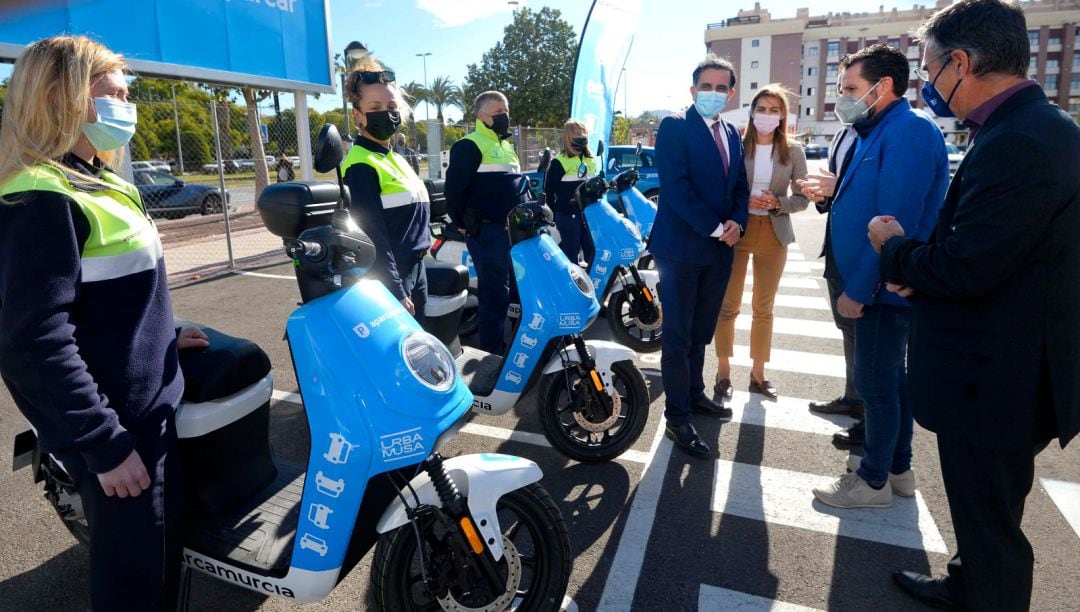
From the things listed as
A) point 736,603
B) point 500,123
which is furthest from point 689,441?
point 500,123

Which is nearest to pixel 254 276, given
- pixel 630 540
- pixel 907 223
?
pixel 630 540

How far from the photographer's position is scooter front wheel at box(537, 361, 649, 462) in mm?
3400

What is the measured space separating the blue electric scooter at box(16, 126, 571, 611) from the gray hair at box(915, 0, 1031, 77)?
1.83 metres

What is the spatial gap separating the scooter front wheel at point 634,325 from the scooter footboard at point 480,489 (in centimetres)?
341

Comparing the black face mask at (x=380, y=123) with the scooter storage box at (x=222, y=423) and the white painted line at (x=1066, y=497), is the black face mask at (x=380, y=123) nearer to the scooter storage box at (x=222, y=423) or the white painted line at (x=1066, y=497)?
the scooter storage box at (x=222, y=423)

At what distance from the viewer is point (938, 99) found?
224 centimetres

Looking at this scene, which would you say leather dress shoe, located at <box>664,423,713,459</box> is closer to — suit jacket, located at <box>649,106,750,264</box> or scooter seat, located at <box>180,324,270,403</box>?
suit jacket, located at <box>649,106,750,264</box>

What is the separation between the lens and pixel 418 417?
1988 millimetres

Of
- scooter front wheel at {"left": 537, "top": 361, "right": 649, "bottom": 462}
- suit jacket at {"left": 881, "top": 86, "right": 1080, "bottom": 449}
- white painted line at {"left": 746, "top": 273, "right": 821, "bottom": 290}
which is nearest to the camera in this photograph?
suit jacket at {"left": 881, "top": 86, "right": 1080, "bottom": 449}

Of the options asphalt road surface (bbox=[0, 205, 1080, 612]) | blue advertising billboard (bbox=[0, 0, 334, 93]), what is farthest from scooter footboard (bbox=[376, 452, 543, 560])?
blue advertising billboard (bbox=[0, 0, 334, 93])

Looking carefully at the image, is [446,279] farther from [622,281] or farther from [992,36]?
[992,36]

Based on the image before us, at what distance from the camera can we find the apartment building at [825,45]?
6962 centimetres

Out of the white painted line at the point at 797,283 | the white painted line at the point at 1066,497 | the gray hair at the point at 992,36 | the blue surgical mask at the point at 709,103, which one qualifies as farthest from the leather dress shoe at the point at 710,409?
the white painted line at the point at 797,283

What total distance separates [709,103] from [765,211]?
0.94 m
